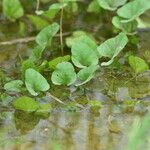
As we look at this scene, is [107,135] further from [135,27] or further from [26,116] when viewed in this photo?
[135,27]

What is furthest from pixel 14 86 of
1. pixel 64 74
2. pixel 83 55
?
pixel 83 55

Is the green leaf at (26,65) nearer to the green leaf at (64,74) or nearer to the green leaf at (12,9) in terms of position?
the green leaf at (64,74)

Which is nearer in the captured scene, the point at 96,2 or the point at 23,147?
the point at 23,147

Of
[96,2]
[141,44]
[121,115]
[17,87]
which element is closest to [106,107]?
[121,115]

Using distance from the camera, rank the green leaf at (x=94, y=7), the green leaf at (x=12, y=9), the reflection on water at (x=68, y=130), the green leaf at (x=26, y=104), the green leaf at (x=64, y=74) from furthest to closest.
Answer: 1. the green leaf at (x=94, y=7)
2. the green leaf at (x=12, y=9)
3. the green leaf at (x=64, y=74)
4. the green leaf at (x=26, y=104)
5. the reflection on water at (x=68, y=130)

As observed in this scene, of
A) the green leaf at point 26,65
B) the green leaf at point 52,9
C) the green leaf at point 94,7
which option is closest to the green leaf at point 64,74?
the green leaf at point 26,65

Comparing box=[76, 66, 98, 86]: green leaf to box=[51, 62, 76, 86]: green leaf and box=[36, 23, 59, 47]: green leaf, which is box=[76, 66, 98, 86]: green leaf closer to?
box=[51, 62, 76, 86]: green leaf
